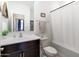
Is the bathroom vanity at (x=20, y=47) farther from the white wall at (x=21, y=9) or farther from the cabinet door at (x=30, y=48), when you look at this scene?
the white wall at (x=21, y=9)

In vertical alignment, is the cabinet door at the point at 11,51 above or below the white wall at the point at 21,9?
below

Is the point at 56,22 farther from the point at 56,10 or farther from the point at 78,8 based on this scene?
the point at 78,8

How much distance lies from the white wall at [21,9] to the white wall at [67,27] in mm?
968

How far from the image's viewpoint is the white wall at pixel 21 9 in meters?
2.07

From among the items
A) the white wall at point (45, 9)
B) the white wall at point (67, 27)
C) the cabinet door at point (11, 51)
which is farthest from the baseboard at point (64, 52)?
the cabinet door at point (11, 51)

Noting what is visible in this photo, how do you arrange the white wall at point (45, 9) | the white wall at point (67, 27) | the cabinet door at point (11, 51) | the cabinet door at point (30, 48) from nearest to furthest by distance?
the cabinet door at point (11, 51) → the cabinet door at point (30, 48) → the white wall at point (67, 27) → the white wall at point (45, 9)

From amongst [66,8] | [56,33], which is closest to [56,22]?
[56,33]

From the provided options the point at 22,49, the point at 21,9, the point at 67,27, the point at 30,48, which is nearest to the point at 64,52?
the point at 67,27

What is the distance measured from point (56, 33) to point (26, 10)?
121 centimetres

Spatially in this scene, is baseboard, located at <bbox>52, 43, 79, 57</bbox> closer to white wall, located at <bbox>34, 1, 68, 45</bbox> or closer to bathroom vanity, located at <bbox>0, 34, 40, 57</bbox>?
white wall, located at <bbox>34, 1, 68, 45</bbox>

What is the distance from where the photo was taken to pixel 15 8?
2.10 metres

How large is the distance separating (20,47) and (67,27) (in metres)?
1.34

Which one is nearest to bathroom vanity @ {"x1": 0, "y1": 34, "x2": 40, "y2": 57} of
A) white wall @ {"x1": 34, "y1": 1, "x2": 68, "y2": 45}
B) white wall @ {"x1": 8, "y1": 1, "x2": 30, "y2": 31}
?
white wall @ {"x1": 8, "y1": 1, "x2": 30, "y2": 31}

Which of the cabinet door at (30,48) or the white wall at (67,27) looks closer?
the cabinet door at (30,48)
